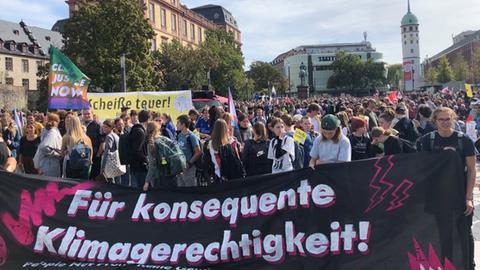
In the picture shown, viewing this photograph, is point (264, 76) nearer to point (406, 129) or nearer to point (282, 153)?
point (406, 129)

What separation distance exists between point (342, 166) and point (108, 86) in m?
40.2

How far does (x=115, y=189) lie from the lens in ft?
18.8

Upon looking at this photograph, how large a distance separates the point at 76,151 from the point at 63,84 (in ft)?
12.3

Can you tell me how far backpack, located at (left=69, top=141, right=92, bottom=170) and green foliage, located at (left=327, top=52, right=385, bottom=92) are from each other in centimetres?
13245

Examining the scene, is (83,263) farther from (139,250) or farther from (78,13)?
(78,13)

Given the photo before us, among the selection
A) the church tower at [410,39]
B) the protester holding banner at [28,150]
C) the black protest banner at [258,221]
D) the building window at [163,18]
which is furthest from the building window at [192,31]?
the church tower at [410,39]

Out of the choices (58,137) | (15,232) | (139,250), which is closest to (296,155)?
(139,250)

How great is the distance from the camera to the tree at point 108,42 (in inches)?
1658

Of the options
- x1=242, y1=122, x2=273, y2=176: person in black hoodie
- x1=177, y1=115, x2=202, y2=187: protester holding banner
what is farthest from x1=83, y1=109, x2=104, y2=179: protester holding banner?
x1=242, y1=122, x2=273, y2=176: person in black hoodie

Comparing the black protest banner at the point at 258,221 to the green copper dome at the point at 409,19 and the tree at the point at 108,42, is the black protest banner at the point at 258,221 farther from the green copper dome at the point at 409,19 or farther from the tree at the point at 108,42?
the green copper dome at the point at 409,19

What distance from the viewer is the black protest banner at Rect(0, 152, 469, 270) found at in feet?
15.8

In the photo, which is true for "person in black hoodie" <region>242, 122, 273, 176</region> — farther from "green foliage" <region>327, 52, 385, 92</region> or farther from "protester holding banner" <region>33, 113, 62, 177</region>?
"green foliage" <region>327, 52, 385, 92</region>

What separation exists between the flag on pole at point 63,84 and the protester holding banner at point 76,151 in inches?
127

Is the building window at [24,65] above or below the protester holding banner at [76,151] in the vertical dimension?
above
